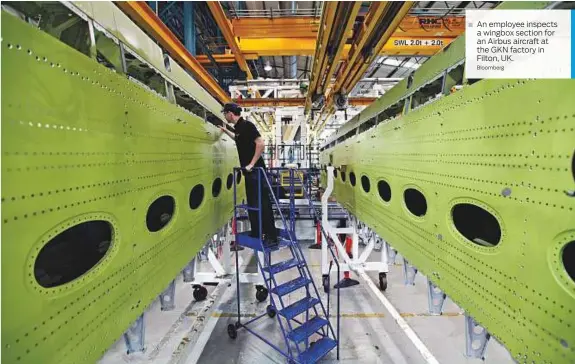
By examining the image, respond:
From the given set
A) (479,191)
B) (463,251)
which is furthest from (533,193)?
(463,251)

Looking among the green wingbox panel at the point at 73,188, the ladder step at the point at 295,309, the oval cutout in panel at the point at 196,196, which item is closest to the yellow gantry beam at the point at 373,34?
the green wingbox panel at the point at 73,188

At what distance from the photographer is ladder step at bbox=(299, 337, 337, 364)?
13.7 feet

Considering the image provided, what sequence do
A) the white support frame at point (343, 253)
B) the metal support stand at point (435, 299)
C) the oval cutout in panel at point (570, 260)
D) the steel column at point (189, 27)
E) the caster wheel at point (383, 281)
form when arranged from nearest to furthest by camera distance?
the oval cutout in panel at point (570, 260) → the metal support stand at point (435, 299) → the white support frame at point (343, 253) → the caster wheel at point (383, 281) → the steel column at point (189, 27)

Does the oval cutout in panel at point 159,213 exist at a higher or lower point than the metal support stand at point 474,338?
higher

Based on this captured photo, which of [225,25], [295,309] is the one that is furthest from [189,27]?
[295,309]

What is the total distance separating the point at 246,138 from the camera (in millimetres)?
4594

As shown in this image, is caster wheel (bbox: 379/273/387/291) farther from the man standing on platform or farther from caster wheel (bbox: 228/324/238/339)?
caster wheel (bbox: 228/324/238/339)

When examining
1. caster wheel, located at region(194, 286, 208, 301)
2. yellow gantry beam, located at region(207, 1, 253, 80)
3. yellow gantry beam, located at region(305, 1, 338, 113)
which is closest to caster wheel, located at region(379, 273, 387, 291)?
caster wheel, located at region(194, 286, 208, 301)

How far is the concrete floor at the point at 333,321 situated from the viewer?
4.78 m

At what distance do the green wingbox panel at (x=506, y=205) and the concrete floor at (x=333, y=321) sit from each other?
2582mm

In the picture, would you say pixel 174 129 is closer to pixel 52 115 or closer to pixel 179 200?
pixel 179 200

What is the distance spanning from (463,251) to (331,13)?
2.96 m

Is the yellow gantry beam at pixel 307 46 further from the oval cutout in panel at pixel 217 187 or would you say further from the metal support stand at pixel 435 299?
the metal support stand at pixel 435 299

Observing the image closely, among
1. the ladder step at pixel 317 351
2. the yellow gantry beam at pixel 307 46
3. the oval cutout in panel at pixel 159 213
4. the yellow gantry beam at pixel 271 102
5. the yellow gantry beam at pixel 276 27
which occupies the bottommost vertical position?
the ladder step at pixel 317 351
